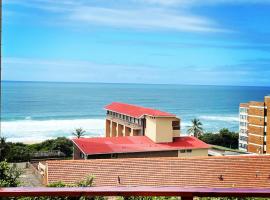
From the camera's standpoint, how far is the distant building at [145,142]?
551 inches

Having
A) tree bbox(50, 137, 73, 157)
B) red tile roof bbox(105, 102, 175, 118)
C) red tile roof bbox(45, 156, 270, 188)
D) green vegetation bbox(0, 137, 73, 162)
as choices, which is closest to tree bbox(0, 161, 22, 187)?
red tile roof bbox(45, 156, 270, 188)

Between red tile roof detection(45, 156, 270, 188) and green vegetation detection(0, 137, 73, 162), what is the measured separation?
910cm

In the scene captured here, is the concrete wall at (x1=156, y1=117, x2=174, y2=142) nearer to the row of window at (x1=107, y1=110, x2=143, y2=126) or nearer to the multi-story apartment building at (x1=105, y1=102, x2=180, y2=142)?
the multi-story apartment building at (x1=105, y1=102, x2=180, y2=142)

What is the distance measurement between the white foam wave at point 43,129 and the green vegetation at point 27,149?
267 inches

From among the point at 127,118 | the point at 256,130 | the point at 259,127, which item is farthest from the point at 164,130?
the point at 256,130

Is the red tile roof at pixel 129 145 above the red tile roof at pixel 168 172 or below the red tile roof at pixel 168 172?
above

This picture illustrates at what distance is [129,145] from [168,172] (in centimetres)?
620

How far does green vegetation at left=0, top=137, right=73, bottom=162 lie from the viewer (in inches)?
687

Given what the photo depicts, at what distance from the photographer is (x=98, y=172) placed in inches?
332

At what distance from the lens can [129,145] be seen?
14656mm

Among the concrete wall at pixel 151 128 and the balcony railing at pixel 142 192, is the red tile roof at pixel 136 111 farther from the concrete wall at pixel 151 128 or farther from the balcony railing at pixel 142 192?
the balcony railing at pixel 142 192

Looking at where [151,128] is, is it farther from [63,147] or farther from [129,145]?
[63,147]

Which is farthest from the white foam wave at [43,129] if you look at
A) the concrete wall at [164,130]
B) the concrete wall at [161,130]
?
the concrete wall at [164,130]

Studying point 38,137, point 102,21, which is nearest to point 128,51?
point 102,21
